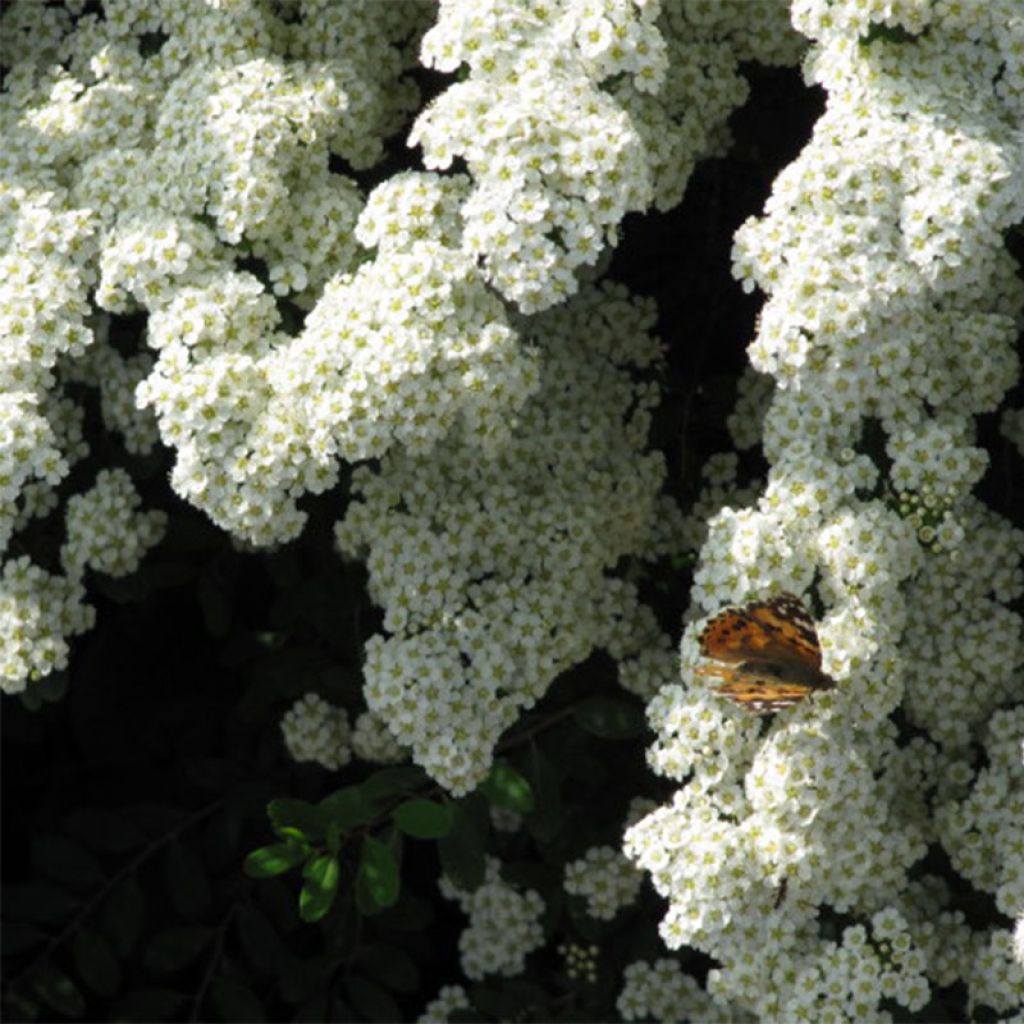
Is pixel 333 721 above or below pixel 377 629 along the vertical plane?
below

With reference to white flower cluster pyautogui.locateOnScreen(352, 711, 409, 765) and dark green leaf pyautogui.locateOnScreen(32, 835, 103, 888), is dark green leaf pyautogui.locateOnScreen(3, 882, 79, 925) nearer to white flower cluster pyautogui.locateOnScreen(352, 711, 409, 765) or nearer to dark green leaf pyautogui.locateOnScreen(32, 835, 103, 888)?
dark green leaf pyautogui.locateOnScreen(32, 835, 103, 888)

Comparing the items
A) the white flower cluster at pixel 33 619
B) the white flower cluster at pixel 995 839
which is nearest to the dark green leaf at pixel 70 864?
the white flower cluster at pixel 33 619

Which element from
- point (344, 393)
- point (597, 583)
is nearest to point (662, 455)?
point (597, 583)

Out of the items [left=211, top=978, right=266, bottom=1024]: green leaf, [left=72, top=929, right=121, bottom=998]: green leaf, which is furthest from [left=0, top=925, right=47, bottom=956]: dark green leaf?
[left=211, top=978, right=266, bottom=1024]: green leaf

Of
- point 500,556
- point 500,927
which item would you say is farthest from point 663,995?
point 500,556

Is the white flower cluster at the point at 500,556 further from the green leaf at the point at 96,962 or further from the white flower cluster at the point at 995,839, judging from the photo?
the green leaf at the point at 96,962

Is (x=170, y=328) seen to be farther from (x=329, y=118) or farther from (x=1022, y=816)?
(x=1022, y=816)
